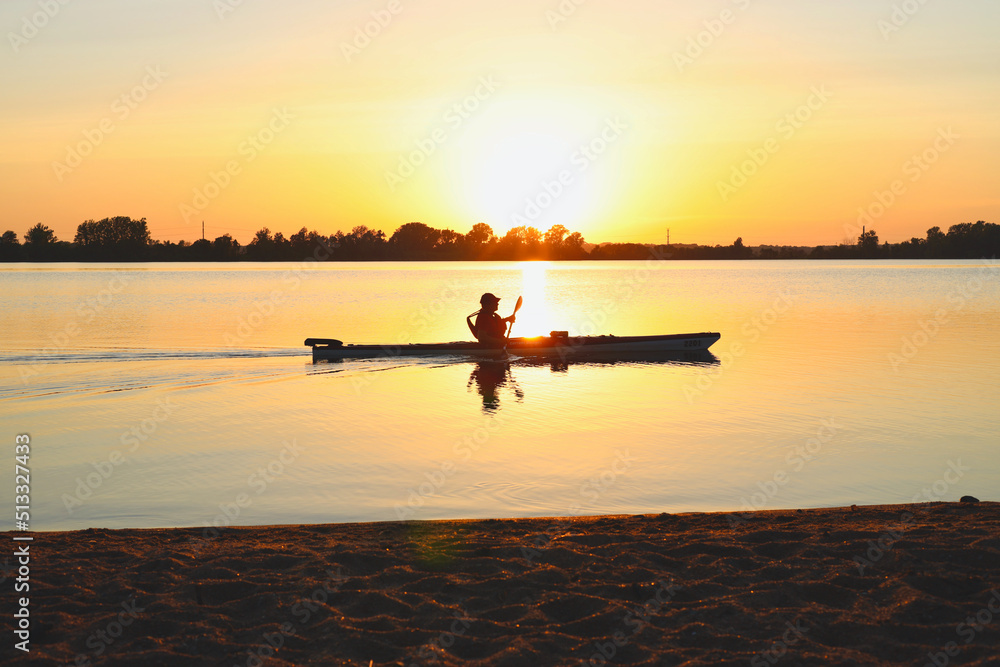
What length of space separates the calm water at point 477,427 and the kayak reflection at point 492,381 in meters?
0.11

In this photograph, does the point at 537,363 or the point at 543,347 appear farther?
the point at 543,347

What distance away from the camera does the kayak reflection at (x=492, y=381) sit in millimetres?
16375

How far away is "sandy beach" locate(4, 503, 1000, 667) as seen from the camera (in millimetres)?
4754

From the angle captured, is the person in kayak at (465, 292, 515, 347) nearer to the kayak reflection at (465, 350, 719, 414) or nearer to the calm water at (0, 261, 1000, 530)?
the kayak reflection at (465, 350, 719, 414)

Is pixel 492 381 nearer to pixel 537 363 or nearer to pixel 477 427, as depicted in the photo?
pixel 537 363

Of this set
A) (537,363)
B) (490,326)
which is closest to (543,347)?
(537,363)

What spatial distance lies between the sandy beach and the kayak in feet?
51.3

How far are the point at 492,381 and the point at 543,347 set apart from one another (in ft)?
15.7

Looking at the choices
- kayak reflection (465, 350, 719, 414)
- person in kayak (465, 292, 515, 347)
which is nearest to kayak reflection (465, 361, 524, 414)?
kayak reflection (465, 350, 719, 414)

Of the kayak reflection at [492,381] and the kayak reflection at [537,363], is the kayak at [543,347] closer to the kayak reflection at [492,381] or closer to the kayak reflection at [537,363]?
the kayak reflection at [537,363]

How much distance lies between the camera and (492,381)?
63.6 feet

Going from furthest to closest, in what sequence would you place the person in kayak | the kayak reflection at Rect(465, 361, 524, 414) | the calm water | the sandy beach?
1. the person in kayak
2. the kayak reflection at Rect(465, 361, 524, 414)
3. the calm water
4. the sandy beach

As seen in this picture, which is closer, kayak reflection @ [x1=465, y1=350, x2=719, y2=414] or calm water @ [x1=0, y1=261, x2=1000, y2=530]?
calm water @ [x1=0, y1=261, x2=1000, y2=530]

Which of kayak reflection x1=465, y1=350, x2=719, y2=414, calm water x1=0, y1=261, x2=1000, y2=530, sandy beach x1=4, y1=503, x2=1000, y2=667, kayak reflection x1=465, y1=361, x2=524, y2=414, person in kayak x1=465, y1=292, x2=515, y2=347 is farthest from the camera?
person in kayak x1=465, y1=292, x2=515, y2=347
